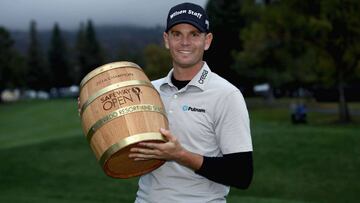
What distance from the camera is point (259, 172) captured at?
15.7 metres

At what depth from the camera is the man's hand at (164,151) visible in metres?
3.05

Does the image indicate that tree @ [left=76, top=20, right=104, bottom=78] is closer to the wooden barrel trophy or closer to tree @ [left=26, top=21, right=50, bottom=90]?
tree @ [left=26, top=21, right=50, bottom=90]

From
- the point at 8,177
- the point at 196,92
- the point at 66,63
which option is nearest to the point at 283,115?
the point at 8,177

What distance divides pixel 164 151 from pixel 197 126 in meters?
0.42

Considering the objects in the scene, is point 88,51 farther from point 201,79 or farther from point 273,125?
point 201,79

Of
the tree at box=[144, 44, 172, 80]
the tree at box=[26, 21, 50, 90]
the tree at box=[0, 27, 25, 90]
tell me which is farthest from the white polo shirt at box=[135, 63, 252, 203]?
the tree at box=[26, 21, 50, 90]

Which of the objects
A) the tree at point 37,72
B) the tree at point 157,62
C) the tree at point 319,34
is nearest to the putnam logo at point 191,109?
the tree at point 319,34

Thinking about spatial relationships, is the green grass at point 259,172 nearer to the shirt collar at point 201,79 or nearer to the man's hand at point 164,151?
the shirt collar at point 201,79

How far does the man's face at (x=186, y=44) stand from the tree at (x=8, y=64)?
9097cm

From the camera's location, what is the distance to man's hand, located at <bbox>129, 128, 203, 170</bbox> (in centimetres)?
305

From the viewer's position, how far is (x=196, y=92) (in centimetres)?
347

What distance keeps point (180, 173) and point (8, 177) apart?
13.3m

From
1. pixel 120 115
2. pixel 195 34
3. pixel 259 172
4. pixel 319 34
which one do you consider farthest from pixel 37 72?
pixel 120 115

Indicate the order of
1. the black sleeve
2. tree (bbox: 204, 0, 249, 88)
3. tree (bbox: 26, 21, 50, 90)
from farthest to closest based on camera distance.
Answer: tree (bbox: 26, 21, 50, 90) → tree (bbox: 204, 0, 249, 88) → the black sleeve
